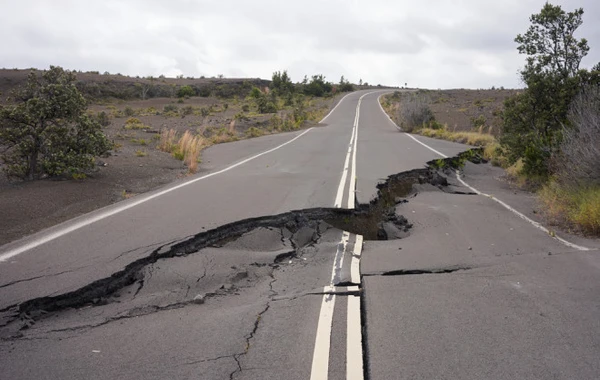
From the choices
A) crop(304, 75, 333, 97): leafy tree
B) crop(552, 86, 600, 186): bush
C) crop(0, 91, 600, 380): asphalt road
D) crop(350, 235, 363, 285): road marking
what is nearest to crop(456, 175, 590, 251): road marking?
crop(0, 91, 600, 380): asphalt road

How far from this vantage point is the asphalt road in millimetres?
3557

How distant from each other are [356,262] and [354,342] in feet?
7.00

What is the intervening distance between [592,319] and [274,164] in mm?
10982

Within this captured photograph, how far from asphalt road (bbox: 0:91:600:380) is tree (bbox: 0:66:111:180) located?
3.20 metres

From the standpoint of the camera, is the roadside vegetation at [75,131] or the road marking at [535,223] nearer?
the road marking at [535,223]

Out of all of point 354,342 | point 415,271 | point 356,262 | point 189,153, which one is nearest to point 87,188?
point 189,153

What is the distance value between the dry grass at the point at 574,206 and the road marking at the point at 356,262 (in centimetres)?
363

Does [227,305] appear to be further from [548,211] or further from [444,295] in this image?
[548,211]

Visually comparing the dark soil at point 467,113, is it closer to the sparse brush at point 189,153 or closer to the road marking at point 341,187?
the road marking at point 341,187

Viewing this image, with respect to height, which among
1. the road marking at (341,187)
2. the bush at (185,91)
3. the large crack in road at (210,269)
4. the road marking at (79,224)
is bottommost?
the large crack in road at (210,269)

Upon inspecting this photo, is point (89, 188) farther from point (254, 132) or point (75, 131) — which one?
point (254, 132)

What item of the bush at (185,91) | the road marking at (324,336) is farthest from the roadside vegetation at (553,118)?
the bush at (185,91)

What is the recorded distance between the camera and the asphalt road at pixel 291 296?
3.56m

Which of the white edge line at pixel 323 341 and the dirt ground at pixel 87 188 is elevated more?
the dirt ground at pixel 87 188
